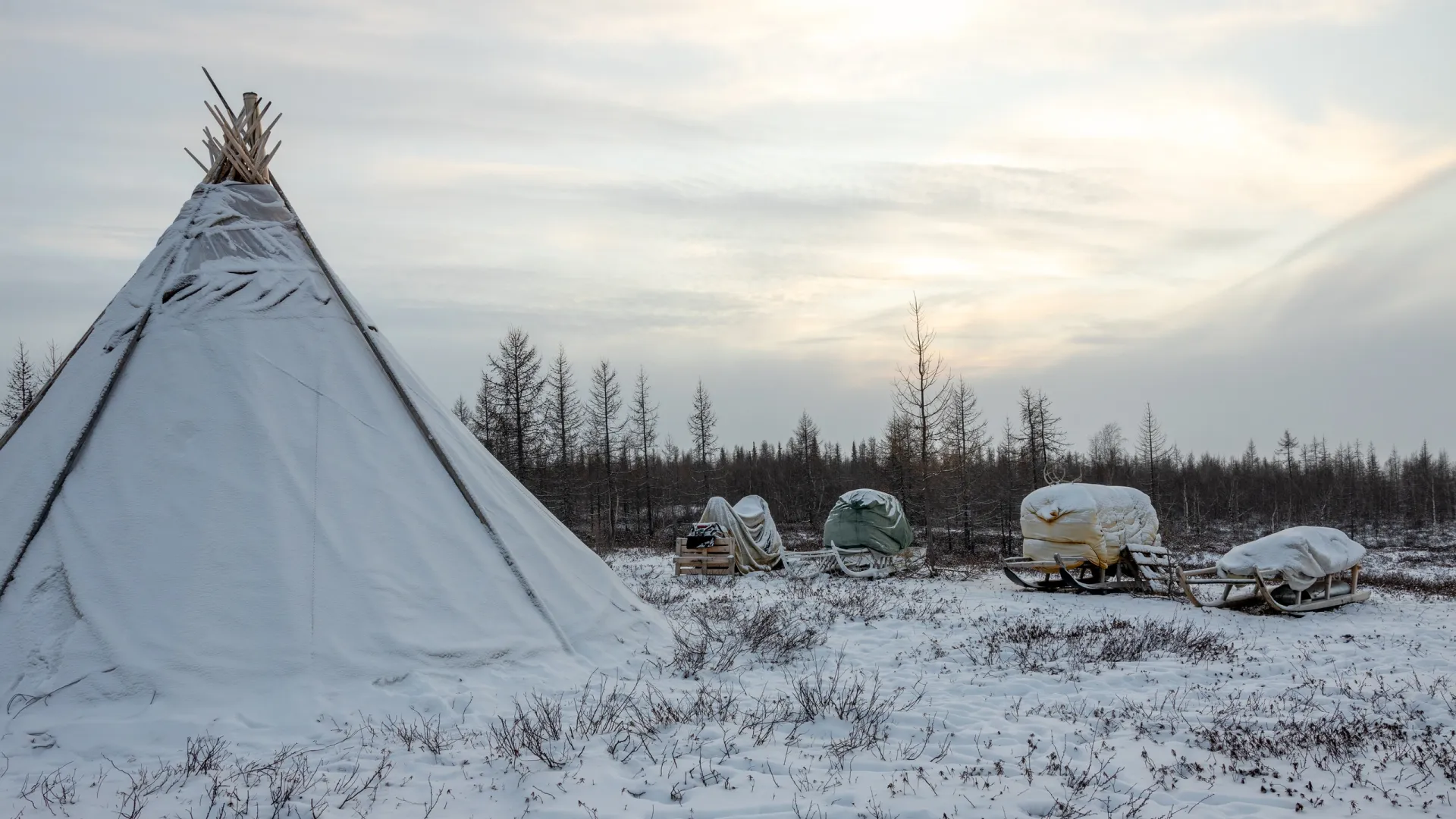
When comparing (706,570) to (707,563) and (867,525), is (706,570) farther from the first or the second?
(867,525)

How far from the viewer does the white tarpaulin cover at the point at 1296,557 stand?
41.5 ft

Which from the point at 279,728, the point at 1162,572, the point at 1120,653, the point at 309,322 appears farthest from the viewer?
the point at 1162,572

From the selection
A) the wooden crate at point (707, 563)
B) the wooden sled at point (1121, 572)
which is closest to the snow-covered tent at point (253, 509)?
the wooden crate at point (707, 563)

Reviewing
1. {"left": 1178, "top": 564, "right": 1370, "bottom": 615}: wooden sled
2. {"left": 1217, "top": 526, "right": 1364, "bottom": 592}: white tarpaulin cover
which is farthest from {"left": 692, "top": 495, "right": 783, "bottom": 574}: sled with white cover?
{"left": 1217, "top": 526, "right": 1364, "bottom": 592}: white tarpaulin cover

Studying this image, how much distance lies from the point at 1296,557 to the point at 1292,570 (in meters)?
0.20

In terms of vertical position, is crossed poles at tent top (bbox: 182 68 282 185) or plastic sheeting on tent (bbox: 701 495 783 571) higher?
crossed poles at tent top (bbox: 182 68 282 185)

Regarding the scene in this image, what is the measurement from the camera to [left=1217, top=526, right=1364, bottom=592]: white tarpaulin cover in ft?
41.5

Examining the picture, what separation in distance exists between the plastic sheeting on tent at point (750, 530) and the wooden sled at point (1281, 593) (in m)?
9.04

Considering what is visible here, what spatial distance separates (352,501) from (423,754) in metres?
2.91

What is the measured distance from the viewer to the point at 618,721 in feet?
19.1

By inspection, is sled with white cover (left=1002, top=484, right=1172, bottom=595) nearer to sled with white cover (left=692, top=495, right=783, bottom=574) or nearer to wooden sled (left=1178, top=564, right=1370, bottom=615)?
wooden sled (left=1178, top=564, right=1370, bottom=615)

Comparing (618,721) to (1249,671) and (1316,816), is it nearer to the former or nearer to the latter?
(1316,816)

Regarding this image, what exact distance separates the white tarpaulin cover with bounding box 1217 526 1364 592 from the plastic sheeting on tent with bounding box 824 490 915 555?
7709mm

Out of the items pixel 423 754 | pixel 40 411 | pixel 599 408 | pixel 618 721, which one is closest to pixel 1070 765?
pixel 618 721
